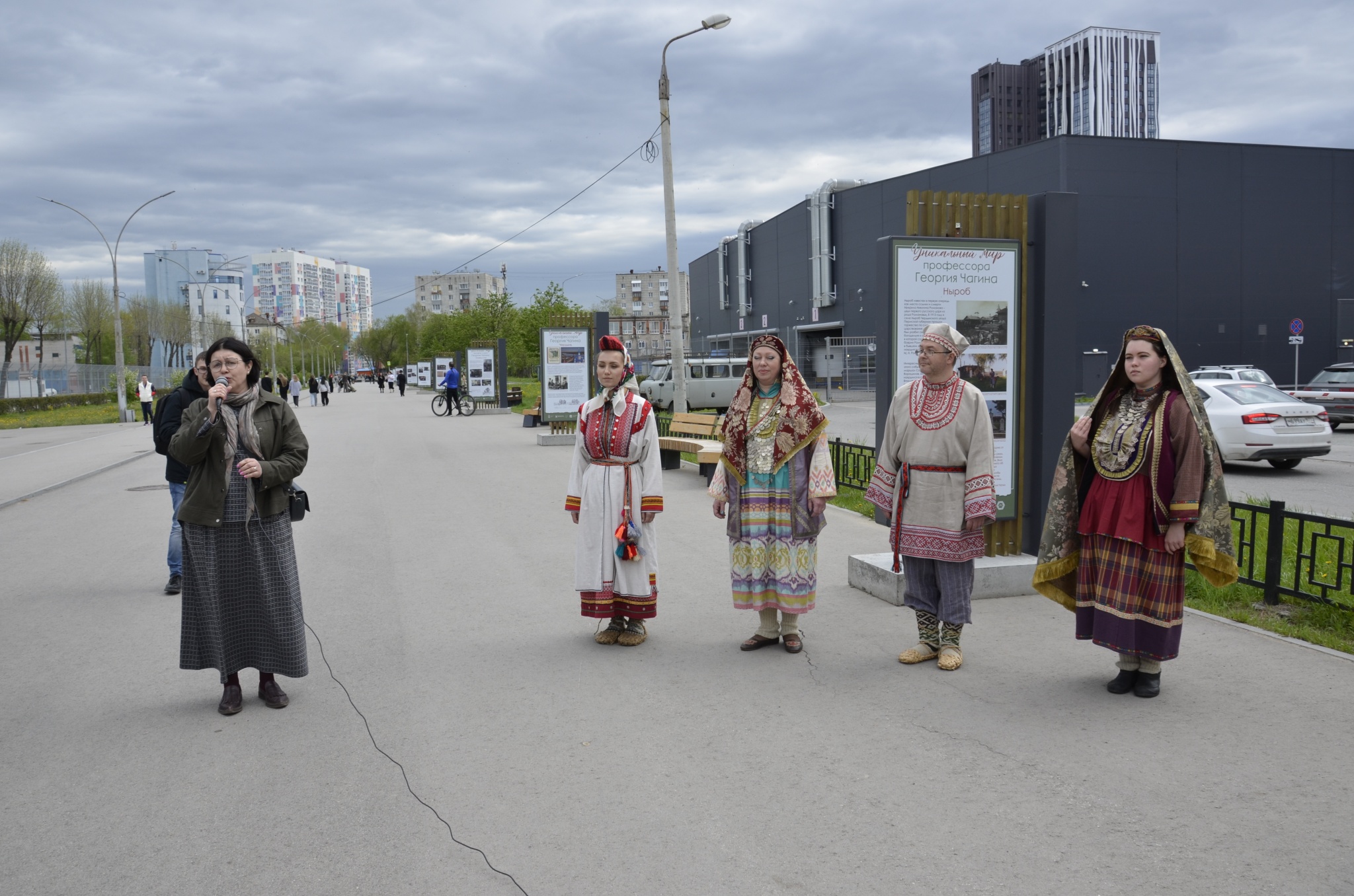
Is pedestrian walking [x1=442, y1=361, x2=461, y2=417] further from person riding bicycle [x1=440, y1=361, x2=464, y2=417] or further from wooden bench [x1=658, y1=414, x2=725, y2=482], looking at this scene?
wooden bench [x1=658, y1=414, x2=725, y2=482]

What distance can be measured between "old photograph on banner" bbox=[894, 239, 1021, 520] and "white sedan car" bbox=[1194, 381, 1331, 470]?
9038 mm

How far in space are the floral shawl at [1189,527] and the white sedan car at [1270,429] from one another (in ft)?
35.5

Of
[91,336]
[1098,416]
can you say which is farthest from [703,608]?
Result: [91,336]

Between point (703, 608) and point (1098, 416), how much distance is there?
2971 mm

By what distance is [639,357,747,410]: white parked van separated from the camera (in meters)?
33.2

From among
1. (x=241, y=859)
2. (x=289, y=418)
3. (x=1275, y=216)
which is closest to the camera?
(x=241, y=859)

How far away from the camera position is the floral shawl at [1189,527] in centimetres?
454

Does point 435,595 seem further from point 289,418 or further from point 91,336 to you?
point 91,336

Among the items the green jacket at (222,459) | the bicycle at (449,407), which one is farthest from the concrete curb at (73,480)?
the bicycle at (449,407)

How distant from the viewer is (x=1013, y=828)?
3484mm

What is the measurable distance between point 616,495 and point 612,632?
34.5 inches

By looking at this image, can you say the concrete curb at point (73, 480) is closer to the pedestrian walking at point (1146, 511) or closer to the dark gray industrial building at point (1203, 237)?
the pedestrian walking at point (1146, 511)

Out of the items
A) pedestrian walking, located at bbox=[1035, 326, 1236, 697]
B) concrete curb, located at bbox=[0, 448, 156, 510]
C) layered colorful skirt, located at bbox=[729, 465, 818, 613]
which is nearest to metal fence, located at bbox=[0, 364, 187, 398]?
concrete curb, located at bbox=[0, 448, 156, 510]

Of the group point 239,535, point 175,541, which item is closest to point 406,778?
point 239,535
